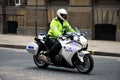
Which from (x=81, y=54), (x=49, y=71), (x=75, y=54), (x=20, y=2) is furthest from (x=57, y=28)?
(x=20, y=2)

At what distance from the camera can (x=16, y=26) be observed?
25.2 metres

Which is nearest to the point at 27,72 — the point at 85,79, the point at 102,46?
the point at 85,79

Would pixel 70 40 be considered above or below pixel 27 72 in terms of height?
above

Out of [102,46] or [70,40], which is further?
[102,46]

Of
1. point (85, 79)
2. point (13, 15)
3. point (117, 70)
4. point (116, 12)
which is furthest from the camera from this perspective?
point (13, 15)

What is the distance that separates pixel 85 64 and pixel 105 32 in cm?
1048

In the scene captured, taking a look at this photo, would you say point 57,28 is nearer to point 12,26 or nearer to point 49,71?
point 49,71

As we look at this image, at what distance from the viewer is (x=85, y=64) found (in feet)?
Result: 37.0

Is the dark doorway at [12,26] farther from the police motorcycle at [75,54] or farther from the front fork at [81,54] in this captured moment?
the front fork at [81,54]

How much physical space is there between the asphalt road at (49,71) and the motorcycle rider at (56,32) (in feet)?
1.75

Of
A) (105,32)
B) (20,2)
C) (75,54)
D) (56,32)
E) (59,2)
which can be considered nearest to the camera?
(75,54)

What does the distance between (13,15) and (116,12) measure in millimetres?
6525

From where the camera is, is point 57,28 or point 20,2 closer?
point 57,28

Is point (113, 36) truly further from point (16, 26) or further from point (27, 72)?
point (27, 72)
